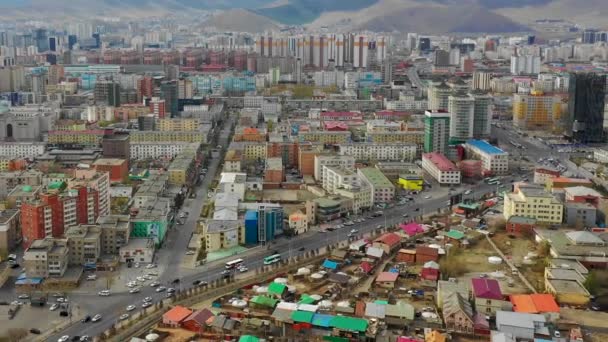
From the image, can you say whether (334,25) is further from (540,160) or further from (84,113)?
(540,160)

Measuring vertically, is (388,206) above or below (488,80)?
below

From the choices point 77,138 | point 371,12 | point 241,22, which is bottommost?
point 77,138

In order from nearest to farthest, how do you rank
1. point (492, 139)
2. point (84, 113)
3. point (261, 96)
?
point (492, 139)
point (84, 113)
point (261, 96)

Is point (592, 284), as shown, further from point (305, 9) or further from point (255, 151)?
point (305, 9)

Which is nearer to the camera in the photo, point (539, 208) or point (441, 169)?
point (539, 208)

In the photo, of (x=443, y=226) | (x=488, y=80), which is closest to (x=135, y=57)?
(x=488, y=80)

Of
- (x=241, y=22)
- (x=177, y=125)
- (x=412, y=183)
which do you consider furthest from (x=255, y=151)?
(x=241, y=22)
